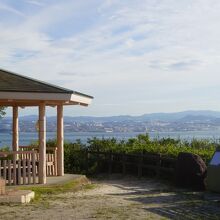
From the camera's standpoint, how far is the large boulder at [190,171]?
15914 mm

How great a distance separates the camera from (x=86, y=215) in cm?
1102

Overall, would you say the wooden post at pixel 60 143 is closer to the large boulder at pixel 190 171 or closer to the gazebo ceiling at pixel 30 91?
the gazebo ceiling at pixel 30 91

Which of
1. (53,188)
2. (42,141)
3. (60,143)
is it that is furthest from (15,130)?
(53,188)

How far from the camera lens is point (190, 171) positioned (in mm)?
16094

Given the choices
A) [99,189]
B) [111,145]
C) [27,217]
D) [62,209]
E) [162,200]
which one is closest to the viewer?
[27,217]

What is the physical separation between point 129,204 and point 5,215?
10.5 ft

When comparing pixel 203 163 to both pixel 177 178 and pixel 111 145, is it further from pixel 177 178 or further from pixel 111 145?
pixel 111 145

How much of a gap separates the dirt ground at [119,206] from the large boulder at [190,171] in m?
0.51

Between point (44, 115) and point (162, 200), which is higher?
point (44, 115)

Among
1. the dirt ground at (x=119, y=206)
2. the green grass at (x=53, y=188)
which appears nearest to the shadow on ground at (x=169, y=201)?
the dirt ground at (x=119, y=206)

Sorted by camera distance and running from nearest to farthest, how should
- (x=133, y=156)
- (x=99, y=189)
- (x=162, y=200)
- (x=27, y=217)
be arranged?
(x=27, y=217)
(x=162, y=200)
(x=99, y=189)
(x=133, y=156)

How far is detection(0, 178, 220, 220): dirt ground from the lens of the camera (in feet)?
36.1

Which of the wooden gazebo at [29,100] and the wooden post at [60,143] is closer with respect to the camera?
the wooden gazebo at [29,100]

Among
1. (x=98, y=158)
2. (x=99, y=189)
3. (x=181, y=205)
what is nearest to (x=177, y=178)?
(x=99, y=189)
